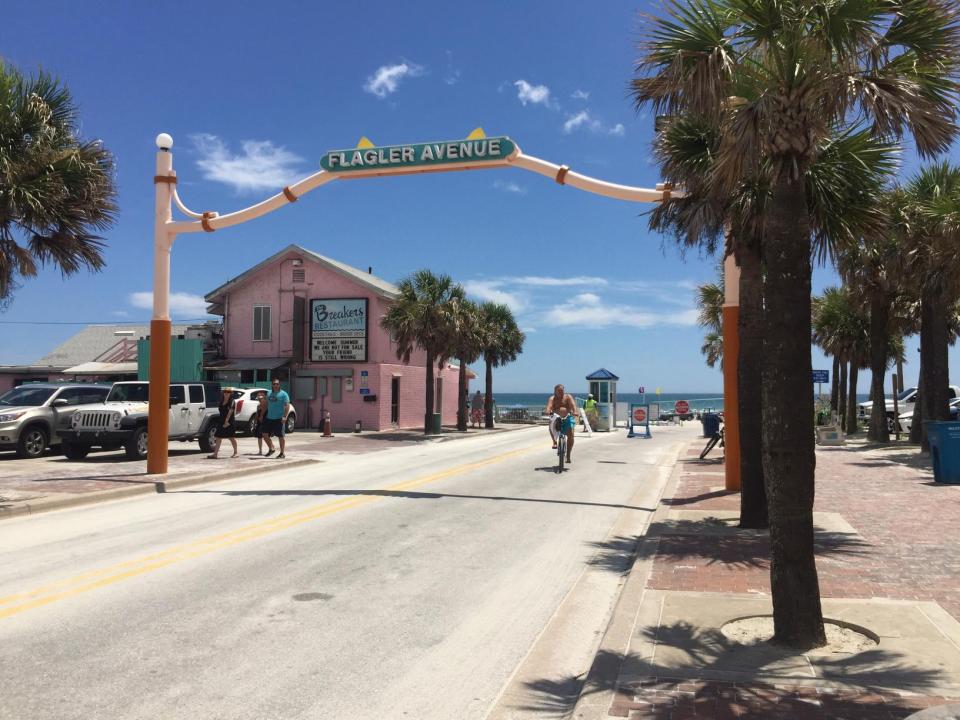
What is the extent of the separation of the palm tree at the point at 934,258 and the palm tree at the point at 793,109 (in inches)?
433

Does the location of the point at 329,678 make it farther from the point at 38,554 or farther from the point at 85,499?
the point at 85,499

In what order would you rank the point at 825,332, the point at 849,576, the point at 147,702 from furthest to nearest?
the point at 825,332, the point at 849,576, the point at 147,702

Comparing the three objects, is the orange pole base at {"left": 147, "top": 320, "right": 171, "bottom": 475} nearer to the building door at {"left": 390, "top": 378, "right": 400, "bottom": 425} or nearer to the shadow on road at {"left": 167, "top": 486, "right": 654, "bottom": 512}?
the shadow on road at {"left": 167, "top": 486, "right": 654, "bottom": 512}

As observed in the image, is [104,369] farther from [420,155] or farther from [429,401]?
[420,155]

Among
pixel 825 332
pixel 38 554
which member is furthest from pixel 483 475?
pixel 825 332

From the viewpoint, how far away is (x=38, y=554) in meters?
8.00

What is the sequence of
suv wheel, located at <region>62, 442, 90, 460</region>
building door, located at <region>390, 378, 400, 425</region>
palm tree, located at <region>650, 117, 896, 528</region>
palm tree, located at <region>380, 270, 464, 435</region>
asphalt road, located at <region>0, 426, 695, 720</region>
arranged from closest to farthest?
asphalt road, located at <region>0, 426, 695, 720</region> < palm tree, located at <region>650, 117, 896, 528</region> < suv wheel, located at <region>62, 442, 90, 460</region> < palm tree, located at <region>380, 270, 464, 435</region> < building door, located at <region>390, 378, 400, 425</region>

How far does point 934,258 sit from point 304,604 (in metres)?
16.4

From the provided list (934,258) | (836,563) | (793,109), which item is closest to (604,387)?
(934,258)

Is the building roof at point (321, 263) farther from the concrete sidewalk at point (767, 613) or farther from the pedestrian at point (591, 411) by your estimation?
the concrete sidewalk at point (767, 613)

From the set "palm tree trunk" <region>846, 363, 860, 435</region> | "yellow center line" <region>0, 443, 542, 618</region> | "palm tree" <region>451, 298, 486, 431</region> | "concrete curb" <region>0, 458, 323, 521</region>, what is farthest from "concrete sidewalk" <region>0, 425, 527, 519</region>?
"palm tree trunk" <region>846, 363, 860, 435</region>

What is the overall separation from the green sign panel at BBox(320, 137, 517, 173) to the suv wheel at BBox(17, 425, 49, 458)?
10.3 m

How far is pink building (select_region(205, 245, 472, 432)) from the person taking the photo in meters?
35.6

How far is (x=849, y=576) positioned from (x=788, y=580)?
2264 millimetres
